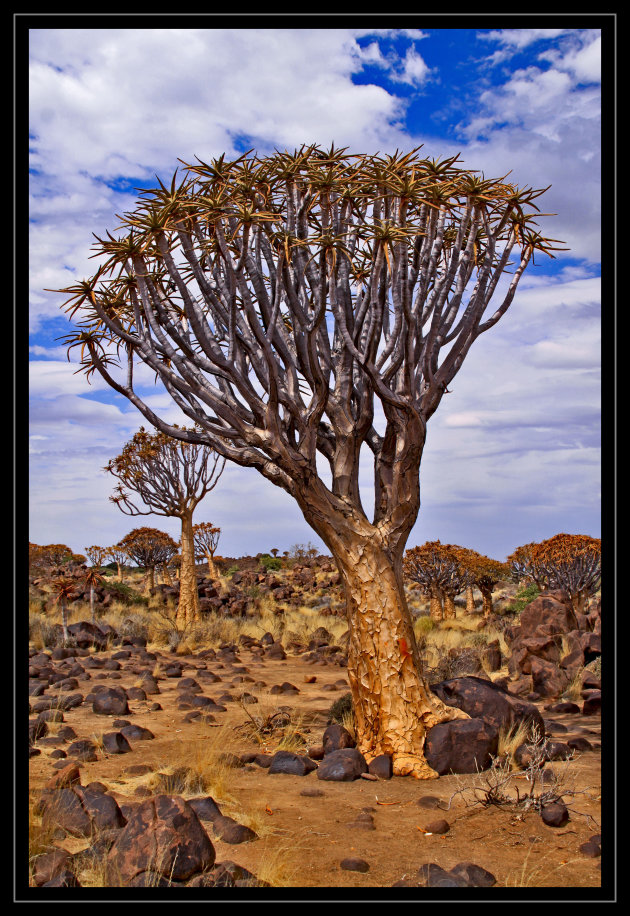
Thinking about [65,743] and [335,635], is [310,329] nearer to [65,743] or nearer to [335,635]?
[65,743]

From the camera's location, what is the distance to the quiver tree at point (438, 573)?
21.5 meters

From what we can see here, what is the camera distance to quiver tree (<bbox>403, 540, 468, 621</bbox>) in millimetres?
21531

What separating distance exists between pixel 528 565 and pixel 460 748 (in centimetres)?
1406

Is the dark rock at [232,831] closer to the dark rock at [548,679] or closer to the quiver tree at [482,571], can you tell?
the dark rock at [548,679]

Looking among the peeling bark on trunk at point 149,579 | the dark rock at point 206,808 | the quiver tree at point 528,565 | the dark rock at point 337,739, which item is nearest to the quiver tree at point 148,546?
the peeling bark on trunk at point 149,579

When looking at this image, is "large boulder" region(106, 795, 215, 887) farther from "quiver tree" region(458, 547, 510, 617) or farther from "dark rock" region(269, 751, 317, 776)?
"quiver tree" region(458, 547, 510, 617)

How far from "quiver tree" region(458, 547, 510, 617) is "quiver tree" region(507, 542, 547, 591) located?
579 millimetres

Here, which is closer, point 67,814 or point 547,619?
point 67,814

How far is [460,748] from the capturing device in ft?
22.4

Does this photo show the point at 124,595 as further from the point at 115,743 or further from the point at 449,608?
the point at 115,743

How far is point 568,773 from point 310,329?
Answer: 484cm

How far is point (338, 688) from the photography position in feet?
36.8

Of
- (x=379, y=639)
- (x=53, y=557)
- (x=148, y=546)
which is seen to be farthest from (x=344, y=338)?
(x=53, y=557)

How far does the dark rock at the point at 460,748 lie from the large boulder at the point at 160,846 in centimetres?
302
